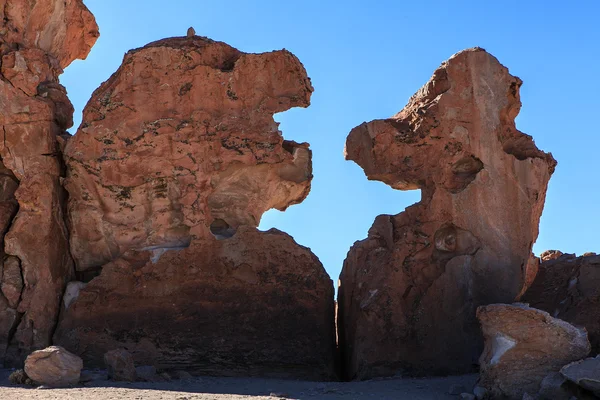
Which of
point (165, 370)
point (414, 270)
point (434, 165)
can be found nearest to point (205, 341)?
point (165, 370)

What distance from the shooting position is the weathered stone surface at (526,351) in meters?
7.03

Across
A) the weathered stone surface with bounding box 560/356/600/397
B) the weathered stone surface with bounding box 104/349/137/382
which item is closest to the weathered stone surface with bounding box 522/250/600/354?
the weathered stone surface with bounding box 560/356/600/397

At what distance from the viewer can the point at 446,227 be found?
9625 mm

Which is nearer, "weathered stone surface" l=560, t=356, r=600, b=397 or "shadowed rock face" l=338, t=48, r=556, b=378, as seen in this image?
"weathered stone surface" l=560, t=356, r=600, b=397

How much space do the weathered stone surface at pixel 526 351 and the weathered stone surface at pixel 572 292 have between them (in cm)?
124

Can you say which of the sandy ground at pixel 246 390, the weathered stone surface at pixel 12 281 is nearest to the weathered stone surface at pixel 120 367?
the sandy ground at pixel 246 390

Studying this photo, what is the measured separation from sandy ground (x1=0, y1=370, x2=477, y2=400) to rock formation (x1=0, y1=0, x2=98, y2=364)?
118 cm

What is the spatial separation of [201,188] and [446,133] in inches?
111

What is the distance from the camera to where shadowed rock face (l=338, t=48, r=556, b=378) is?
9.24 metres

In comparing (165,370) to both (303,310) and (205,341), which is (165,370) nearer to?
(205,341)

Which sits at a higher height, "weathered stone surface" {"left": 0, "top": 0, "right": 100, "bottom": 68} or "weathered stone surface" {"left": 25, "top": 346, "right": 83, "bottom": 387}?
"weathered stone surface" {"left": 0, "top": 0, "right": 100, "bottom": 68}

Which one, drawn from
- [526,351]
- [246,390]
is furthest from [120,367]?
[526,351]

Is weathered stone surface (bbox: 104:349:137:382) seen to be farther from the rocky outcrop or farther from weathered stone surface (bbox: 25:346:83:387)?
the rocky outcrop

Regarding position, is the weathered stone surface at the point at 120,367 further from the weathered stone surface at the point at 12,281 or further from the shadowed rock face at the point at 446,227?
the shadowed rock face at the point at 446,227
